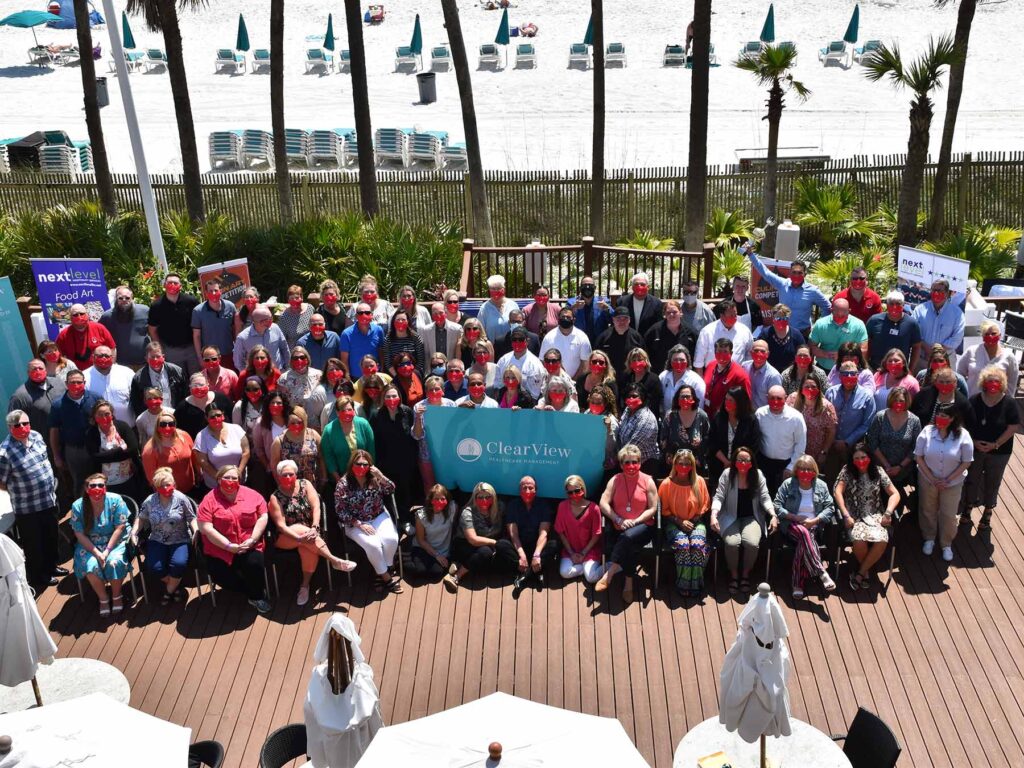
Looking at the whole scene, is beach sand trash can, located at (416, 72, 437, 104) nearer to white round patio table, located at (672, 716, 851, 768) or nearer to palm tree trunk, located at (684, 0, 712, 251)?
palm tree trunk, located at (684, 0, 712, 251)

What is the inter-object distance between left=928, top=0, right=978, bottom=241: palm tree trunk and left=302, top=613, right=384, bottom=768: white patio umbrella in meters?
15.3

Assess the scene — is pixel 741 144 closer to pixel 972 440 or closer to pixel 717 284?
pixel 717 284

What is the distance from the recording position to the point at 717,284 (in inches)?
716

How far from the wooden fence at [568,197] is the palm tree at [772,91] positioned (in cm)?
120

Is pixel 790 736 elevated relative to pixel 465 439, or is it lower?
lower

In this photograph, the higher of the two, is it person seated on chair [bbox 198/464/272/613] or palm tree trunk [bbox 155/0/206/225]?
palm tree trunk [bbox 155/0/206/225]

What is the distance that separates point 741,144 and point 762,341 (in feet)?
74.1

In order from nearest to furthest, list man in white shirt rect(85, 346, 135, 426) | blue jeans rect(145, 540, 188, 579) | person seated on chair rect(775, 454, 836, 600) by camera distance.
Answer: person seated on chair rect(775, 454, 836, 600) → blue jeans rect(145, 540, 188, 579) → man in white shirt rect(85, 346, 135, 426)

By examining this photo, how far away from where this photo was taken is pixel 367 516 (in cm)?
977

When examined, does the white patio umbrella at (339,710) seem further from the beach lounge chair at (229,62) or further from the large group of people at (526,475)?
the beach lounge chair at (229,62)

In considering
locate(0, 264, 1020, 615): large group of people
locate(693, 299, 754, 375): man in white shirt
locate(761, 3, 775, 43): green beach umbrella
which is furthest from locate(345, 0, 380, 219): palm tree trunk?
locate(761, 3, 775, 43): green beach umbrella

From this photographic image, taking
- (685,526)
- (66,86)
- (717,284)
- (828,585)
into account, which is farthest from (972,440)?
(66,86)

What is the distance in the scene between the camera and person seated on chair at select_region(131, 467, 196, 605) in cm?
951

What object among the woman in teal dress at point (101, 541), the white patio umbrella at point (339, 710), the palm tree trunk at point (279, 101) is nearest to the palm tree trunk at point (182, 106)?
the palm tree trunk at point (279, 101)
